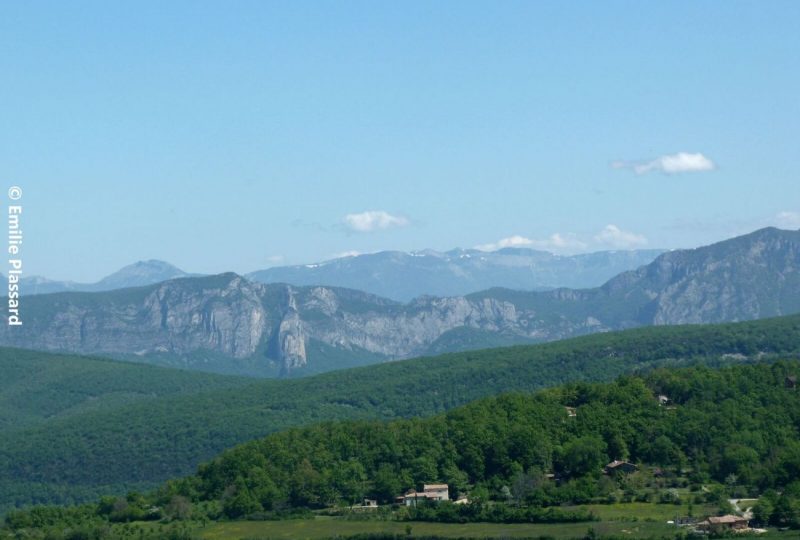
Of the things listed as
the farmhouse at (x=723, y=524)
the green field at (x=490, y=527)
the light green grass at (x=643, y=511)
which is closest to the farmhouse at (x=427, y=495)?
the green field at (x=490, y=527)

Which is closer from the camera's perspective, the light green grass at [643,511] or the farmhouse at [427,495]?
the light green grass at [643,511]

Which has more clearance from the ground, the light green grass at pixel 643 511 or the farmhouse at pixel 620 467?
the farmhouse at pixel 620 467

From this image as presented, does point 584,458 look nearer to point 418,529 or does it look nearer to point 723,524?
point 418,529

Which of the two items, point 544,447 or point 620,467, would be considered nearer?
point 620,467

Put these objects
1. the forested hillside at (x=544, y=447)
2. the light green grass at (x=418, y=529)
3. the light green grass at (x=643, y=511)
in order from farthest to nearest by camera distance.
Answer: the forested hillside at (x=544, y=447) < the light green grass at (x=643, y=511) < the light green grass at (x=418, y=529)

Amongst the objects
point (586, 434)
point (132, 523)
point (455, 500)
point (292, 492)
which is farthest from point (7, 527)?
point (586, 434)

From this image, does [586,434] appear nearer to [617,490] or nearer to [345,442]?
[617,490]

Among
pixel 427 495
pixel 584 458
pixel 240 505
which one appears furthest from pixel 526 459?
pixel 240 505

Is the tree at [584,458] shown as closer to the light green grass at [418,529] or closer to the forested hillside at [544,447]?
the forested hillside at [544,447]

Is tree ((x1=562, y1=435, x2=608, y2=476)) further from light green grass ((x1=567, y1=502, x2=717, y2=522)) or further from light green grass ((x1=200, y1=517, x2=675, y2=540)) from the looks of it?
light green grass ((x1=200, y1=517, x2=675, y2=540))

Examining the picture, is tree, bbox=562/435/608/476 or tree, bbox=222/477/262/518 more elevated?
tree, bbox=562/435/608/476

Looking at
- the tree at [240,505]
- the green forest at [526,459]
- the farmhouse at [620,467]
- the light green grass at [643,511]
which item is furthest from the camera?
the farmhouse at [620,467]

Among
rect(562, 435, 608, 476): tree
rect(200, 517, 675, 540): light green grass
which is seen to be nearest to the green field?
rect(200, 517, 675, 540): light green grass

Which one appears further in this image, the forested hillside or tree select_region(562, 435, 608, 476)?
tree select_region(562, 435, 608, 476)
